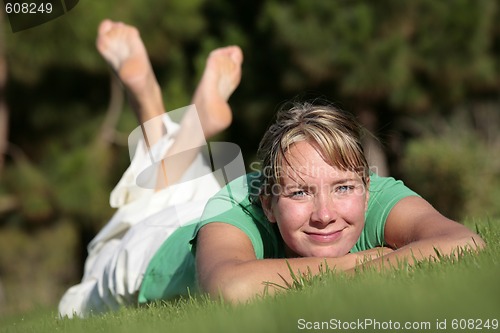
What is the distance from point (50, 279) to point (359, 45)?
4284 millimetres

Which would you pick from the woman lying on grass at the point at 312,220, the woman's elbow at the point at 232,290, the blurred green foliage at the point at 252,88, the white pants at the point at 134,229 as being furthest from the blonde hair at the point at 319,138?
the blurred green foliage at the point at 252,88

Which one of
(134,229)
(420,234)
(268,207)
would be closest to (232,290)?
(268,207)

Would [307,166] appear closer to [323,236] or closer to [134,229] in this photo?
[323,236]

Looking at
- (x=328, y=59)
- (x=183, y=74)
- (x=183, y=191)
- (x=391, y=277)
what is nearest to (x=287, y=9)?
(x=328, y=59)

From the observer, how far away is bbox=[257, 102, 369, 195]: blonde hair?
192 centimetres

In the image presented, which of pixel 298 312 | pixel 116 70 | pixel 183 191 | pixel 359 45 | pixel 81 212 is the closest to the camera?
pixel 298 312

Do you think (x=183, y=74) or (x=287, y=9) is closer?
(x=287, y=9)

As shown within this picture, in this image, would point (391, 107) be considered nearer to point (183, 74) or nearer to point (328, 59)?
point (328, 59)

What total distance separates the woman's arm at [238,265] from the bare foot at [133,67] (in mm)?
1537

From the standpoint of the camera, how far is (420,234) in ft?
6.21

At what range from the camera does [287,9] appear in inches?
278

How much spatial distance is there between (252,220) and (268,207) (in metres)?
0.09

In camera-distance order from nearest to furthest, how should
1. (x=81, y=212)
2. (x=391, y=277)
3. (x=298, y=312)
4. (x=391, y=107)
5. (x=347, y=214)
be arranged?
(x=298, y=312) → (x=391, y=277) → (x=347, y=214) → (x=81, y=212) → (x=391, y=107)

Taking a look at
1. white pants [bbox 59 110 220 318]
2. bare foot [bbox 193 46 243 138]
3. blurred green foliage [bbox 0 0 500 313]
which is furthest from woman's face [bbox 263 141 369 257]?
blurred green foliage [bbox 0 0 500 313]
